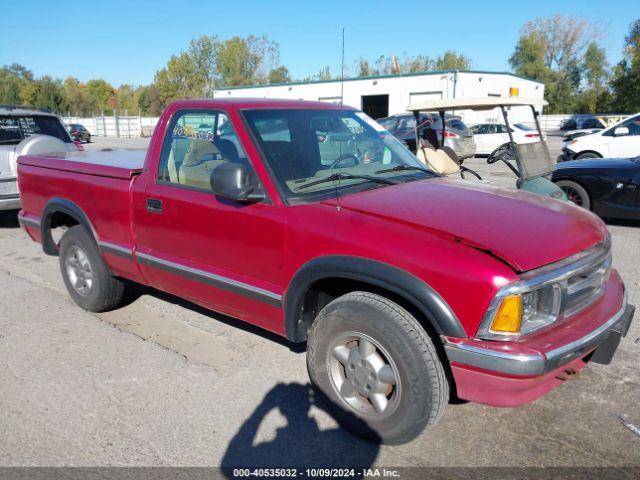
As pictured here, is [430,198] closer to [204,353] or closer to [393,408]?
[393,408]

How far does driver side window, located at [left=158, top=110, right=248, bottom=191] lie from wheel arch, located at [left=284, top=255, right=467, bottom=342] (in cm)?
98

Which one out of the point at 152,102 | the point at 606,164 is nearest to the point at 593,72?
the point at 152,102

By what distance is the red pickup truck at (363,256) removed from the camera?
2465 millimetres

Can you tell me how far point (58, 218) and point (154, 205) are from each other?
1826mm

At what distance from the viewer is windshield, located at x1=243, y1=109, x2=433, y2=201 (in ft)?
10.8

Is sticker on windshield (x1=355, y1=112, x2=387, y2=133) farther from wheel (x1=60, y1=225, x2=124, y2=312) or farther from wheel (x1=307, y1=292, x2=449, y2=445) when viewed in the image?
wheel (x1=60, y1=225, x2=124, y2=312)

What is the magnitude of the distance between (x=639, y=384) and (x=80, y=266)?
4.49m

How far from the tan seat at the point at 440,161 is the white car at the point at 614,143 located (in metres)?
7.76

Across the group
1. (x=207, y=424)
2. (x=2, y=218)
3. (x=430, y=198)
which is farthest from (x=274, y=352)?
(x=2, y=218)

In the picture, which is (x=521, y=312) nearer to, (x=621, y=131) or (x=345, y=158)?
(x=345, y=158)

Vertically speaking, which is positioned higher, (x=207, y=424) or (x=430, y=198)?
(x=430, y=198)

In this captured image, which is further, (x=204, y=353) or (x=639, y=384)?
(x=204, y=353)

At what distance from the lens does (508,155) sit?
6.29 m

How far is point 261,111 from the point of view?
11.9ft
